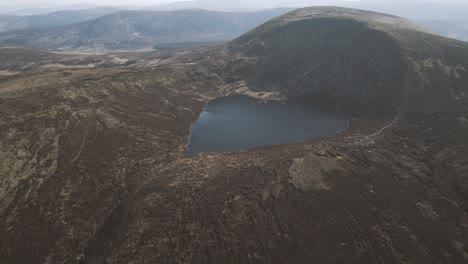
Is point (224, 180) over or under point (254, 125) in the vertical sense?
over

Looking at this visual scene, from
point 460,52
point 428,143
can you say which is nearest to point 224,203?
point 428,143

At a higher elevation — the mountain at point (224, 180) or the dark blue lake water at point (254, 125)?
the mountain at point (224, 180)

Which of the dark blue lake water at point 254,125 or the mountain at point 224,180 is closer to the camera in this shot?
the mountain at point 224,180

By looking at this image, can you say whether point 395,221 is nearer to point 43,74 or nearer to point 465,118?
point 465,118

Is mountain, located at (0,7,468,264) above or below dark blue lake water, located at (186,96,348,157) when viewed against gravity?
above
